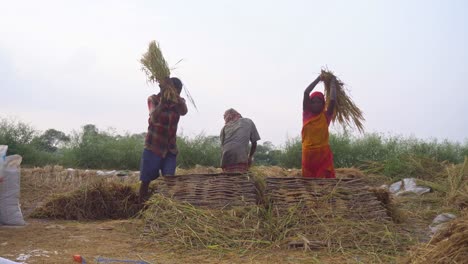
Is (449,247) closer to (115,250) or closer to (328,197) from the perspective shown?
(328,197)

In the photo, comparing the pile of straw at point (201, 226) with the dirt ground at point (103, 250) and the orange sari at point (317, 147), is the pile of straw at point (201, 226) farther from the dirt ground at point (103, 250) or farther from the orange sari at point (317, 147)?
the orange sari at point (317, 147)

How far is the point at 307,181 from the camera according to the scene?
4.49 meters

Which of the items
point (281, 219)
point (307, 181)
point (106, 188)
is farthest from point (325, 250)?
point (106, 188)

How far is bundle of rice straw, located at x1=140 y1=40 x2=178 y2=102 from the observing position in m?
5.38

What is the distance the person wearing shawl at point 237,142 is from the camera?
19.4 ft

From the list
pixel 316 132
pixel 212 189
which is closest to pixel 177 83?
pixel 212 189

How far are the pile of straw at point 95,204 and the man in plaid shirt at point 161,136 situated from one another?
0.66 metres

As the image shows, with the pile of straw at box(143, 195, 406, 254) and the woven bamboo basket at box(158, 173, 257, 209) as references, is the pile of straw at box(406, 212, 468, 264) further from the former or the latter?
the woven bamboo basket at box(158, 173, 257, 209)

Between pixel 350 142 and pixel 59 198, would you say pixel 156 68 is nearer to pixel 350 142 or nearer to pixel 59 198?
pixel 59 198

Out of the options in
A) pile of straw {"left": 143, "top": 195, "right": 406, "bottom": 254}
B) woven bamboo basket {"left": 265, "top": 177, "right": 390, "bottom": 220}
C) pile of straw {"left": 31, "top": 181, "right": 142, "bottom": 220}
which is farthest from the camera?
pile of straw {"left": 31, "top": 181, "right": 142, "bottom": 220}

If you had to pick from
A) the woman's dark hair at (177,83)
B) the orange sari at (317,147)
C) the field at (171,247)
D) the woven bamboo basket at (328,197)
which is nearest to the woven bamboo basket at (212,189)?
the woven bamboo basket at (328,197)

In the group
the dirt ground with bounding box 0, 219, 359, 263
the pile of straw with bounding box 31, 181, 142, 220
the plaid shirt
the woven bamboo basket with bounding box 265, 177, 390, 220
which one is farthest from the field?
the plaid shirt

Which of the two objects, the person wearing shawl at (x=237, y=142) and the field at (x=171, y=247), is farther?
the person wearing shawl at (x=237, y=142)

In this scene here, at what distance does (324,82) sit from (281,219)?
Result: 1.98m
